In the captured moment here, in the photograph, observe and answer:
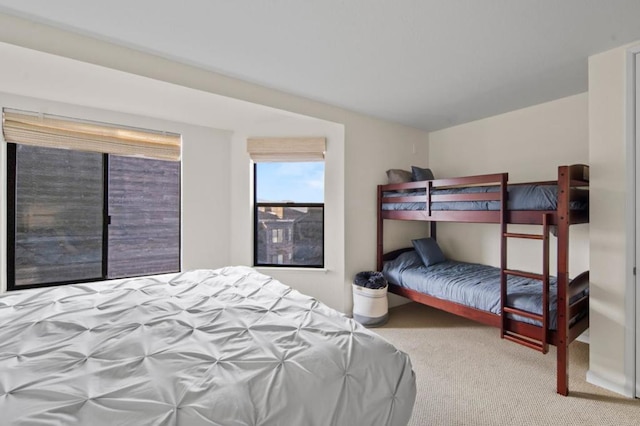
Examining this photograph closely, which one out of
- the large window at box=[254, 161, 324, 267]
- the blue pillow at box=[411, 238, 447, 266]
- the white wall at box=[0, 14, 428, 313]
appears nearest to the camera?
the white wall at box=[0, 14, 428, 313]

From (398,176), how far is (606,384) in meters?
2.55

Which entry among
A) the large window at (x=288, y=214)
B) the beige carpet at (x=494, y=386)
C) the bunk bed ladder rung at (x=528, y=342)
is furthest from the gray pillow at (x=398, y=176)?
the bunk bed ladder rung at (x=528, y=342)

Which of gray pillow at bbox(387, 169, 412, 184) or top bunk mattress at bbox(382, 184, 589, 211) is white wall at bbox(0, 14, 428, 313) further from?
top bunk mattress at bbox(382, 184, 589, 211)

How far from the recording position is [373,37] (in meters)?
1.94

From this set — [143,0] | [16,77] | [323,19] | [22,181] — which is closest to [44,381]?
[143,0]

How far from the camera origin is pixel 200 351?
1203 millimetres

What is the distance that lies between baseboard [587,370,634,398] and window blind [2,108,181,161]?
14.0 ft

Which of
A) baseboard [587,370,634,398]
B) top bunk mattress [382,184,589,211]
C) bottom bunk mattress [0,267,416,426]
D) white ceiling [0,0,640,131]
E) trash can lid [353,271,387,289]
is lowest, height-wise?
baseboard [587,370,634,398]

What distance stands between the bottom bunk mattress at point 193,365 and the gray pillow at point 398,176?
2.37 metres

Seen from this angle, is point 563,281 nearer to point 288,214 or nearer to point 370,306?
point 370,306

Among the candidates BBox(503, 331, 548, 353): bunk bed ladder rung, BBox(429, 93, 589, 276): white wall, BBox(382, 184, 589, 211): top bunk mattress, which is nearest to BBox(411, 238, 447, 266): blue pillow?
BBox(429, 93, 589, 276): white wall

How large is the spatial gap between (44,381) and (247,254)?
2644mm

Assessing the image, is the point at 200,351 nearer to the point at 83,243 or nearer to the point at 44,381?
the point at 44,381

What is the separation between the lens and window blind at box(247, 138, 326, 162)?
3.46 metres
